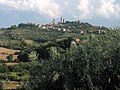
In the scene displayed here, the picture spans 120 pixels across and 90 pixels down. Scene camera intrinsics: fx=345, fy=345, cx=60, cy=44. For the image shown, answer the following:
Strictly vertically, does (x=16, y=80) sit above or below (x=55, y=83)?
below

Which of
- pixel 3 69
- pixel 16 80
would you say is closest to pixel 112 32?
pixel 16 80

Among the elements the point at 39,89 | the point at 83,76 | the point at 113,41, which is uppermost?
the point at 113,41

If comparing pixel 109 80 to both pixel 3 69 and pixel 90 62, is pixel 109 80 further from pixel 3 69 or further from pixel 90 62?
pixel 3 69

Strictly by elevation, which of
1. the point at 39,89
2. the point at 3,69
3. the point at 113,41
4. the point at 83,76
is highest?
the point at 113,41

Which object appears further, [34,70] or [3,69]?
[3,69]

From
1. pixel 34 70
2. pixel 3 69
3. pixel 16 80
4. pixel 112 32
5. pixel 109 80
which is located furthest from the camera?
pixel 3 69

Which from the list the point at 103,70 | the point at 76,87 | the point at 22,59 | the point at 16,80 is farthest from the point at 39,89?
the point at 22,59

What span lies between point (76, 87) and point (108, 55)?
8.07 feet

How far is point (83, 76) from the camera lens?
1828 centimetres

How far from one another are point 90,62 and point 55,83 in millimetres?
2754

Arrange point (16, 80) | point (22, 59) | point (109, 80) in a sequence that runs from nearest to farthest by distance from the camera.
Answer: point (109, 80), point (16, 80), point (22, 59)

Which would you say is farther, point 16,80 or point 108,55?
point 16,80

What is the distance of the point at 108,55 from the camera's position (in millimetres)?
18703

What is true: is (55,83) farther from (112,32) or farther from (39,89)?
(112,32)
